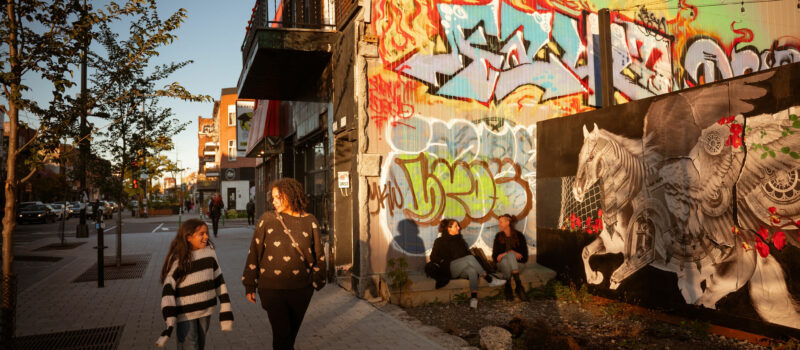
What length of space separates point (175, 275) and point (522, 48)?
7018mm

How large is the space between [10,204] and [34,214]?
35.5 meters

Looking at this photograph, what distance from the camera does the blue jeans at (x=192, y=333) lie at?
425cm

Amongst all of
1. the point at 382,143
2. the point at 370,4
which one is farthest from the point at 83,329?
the point at 370,4

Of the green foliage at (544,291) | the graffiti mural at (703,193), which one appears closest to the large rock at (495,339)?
the graffiti mural at (703,193)

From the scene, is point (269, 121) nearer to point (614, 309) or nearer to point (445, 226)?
point (445, 226)

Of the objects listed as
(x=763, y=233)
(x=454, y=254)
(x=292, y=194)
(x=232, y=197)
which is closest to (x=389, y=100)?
(x=454, y=254)

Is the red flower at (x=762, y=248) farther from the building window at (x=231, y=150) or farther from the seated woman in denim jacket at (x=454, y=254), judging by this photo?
the building window at (x=231, y=150)

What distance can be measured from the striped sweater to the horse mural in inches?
202

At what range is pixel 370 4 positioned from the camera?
334 inches

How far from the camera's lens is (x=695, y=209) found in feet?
20.6

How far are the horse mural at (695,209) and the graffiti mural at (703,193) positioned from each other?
0.04ft

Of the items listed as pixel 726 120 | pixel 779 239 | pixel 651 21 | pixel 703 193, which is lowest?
pixel 779 239

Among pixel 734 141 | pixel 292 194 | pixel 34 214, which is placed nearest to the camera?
pixel 292 194

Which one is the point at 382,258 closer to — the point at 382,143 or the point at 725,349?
the point at 382,143
